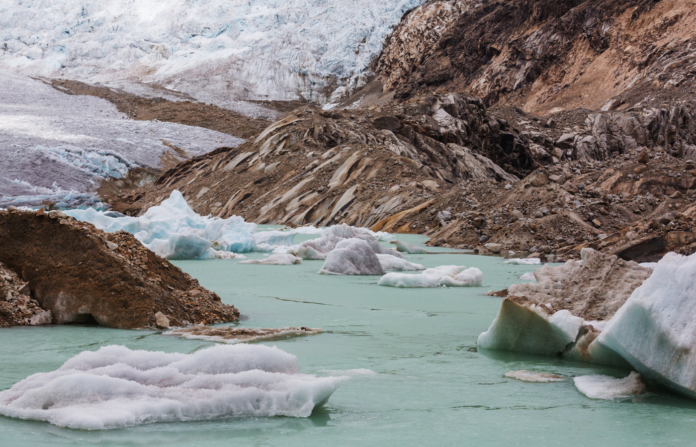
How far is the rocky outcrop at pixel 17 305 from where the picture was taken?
4.47 metres

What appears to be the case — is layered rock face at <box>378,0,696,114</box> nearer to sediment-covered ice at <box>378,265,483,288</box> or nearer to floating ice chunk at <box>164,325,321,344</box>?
sediment-covered ice at <box>378,265,483,288</box>

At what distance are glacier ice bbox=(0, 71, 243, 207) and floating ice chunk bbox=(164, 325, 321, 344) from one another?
105 ft

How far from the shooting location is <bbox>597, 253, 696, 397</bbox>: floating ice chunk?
272 centimetres

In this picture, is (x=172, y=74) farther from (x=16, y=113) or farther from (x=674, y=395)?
(x=674, y=395)

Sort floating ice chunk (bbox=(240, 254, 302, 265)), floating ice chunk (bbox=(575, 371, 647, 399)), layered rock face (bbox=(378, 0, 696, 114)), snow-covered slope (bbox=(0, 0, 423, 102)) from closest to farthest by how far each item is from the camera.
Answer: floating ice chunk (bbox=(575, 371, 647, 399))
floating ice chunk (bbox=(240, 254, 302, 265))
layered rock face (bbox=(378, 0, 696, 114))
snow-covered slope (bbox=(0, 0, 423, 102))

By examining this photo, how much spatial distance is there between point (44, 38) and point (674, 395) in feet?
365

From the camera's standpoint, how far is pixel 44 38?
323 feet

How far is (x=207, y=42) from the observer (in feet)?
319

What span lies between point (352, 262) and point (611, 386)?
5.76 metres

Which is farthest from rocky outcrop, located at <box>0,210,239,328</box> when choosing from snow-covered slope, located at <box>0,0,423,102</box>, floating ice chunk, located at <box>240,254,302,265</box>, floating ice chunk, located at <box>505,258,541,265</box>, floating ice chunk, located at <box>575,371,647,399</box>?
snow-covered slope, located at <box>0,0,423,102</box>

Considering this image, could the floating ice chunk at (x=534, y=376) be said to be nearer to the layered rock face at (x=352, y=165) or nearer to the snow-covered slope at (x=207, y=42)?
the layered rock face at (x=352, y=165)

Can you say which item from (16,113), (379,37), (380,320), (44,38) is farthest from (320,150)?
(44,38)

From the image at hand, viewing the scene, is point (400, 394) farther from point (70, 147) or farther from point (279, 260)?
point (70, 147)

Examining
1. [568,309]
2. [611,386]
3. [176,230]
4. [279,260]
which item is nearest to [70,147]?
[176,230]
